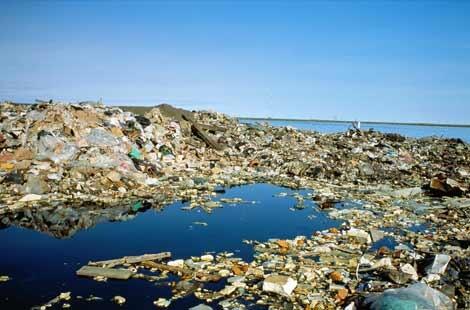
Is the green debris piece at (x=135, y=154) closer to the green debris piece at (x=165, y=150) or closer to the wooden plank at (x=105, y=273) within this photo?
the green debris piece at (x=165, y=150)

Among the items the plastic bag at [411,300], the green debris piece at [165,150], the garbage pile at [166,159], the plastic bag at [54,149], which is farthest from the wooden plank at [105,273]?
the green debris piece at [165,150]

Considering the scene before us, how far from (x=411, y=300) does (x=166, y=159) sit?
31.5 feet

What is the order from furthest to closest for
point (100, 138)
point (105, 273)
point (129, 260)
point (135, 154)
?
point (135, 154), point (100, 138), point (129, 260), point (105, 273)

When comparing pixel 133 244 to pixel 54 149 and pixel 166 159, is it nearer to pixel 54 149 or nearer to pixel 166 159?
pixel 54 149

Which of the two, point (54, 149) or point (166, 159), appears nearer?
point (54, 149)

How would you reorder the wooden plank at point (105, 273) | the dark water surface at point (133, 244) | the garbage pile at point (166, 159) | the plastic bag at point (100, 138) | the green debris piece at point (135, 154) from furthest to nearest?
the green debris piece at point (135, 154)
the plastic bag at point (100, 138)
the garbage pile at point (166, 159)
the wooden plank at point (105, 273)
the dark water surface at point (133, 244)

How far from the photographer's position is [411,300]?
298 centimetres

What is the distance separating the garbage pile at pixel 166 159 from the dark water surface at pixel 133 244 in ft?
5.61

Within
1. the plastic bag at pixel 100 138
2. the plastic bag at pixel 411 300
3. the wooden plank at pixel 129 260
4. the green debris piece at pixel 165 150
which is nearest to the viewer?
the plastic bag at pixel 411 300

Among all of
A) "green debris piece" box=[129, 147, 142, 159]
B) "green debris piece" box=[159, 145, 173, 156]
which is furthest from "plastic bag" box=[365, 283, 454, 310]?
"green debris piece" box=[159, 145, 173, 156]

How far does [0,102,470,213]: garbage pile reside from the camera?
831cm

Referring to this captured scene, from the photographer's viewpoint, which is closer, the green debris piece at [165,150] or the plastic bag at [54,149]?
the plastic bag at [54,149]

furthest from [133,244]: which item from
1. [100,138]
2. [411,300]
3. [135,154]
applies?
[100,138]

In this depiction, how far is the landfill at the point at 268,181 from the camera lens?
383 cm
